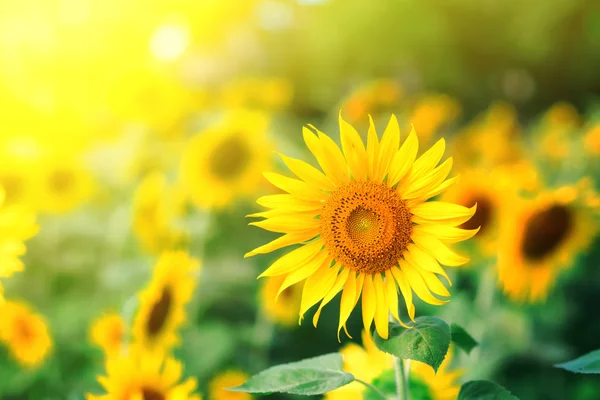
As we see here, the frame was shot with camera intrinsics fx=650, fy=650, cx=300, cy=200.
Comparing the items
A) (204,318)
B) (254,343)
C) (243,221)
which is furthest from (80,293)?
(254,343)

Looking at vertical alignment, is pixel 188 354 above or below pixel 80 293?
below

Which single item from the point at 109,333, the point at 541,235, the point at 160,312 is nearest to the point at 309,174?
the point at 160,312

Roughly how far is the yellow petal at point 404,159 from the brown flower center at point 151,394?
30.4 inches

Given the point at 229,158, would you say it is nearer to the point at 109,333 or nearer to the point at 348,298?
the point at 109,333

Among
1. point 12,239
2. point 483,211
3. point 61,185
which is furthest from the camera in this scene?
A: point 61,185

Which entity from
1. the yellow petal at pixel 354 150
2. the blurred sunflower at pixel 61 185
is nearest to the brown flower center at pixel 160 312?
the yellow petal at pixel 354 150

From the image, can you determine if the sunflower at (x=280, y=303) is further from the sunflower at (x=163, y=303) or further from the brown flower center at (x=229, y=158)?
the brown flower center at (x=229, y=158)

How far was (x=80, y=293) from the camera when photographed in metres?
3.48

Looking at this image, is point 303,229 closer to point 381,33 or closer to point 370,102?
point 370,102

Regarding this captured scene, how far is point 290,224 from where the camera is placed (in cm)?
103

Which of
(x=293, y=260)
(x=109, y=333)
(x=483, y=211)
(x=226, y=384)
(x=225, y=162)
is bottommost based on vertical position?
(x=226, y=384)

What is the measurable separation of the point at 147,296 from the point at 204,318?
1.53 m

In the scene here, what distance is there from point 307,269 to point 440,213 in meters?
0.22

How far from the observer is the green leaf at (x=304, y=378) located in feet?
3.23
